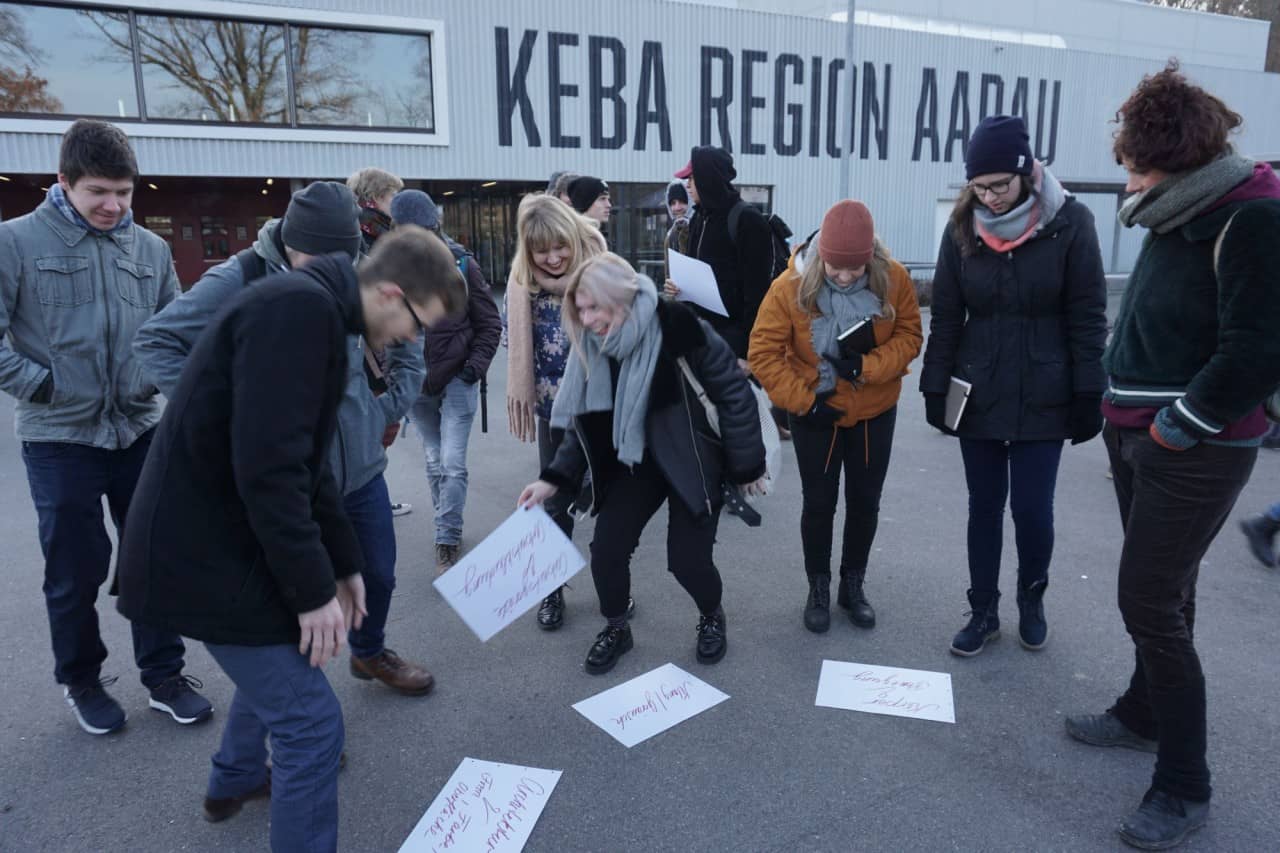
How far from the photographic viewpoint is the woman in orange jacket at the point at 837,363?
11.2 ft

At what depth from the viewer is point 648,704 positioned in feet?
10.1

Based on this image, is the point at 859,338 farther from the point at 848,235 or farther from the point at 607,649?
the point at 607,649

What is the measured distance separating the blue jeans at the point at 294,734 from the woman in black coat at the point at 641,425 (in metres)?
1.14

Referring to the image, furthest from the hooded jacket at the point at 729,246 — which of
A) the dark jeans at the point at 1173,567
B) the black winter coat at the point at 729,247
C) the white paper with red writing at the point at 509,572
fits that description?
the dark jeans at the point at 1173,567

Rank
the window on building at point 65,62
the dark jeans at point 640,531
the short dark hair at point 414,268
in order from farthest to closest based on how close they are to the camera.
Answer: the window on building at point 65,62, the dark jeans at point 640,531, the short dark hair at point 414,268

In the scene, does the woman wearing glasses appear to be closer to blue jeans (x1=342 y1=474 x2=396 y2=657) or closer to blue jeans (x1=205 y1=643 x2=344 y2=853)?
blue jeans (x1=342 y1=474 x2=396 y2=657)

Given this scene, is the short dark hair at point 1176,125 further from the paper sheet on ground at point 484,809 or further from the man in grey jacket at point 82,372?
the man in grey jacket at point 82,372

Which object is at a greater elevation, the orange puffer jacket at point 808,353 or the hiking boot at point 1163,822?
the orange puffer jacket at point 808,353

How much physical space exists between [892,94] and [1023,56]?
13.3ft

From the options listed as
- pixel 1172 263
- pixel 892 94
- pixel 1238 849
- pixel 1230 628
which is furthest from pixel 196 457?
pixel 892 94

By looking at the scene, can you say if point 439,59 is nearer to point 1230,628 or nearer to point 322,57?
point 322,57

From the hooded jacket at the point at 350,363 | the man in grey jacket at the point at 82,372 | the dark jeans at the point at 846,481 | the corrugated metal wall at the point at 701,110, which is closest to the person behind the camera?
the hooded jacket at the point at 350,363

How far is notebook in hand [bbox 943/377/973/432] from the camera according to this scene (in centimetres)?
317

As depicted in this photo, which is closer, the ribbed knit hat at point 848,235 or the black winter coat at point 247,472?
the black winter coat at point 247,472
